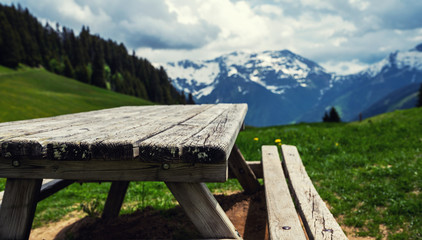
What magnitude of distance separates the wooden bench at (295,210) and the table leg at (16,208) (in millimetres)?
1711

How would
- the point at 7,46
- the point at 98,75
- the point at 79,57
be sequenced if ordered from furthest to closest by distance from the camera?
the point at 79,57, the point at 98,75, the point at 7,46

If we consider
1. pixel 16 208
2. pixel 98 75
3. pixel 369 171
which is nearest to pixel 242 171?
pixel 16 208

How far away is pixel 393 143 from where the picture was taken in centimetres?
830

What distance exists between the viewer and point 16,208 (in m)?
2.02

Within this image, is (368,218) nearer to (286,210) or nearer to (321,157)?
(286,210)

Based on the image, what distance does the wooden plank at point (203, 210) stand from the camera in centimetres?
195

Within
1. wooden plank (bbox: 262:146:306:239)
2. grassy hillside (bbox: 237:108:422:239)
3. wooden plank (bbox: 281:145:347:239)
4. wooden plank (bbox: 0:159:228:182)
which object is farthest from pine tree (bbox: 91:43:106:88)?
wooden plank (bbox: 0:159:228:182)

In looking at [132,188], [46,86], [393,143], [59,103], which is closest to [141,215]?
[132,188]

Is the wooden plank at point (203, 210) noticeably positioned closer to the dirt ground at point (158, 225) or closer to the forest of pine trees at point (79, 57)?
the dirt ground at point (158, 225)

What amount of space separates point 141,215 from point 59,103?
55610 millimetres

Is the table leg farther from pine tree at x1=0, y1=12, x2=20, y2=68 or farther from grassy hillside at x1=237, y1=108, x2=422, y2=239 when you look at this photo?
pine tree at x1=0, y1=12, x2=20, y2=68

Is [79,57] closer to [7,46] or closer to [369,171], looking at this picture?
[7,46]

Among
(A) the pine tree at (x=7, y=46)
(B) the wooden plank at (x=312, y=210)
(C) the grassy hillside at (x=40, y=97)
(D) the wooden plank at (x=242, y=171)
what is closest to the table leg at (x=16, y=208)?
(B) the wooden plank at (x=312, y=210)

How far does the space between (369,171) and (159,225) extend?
4.57 metres
